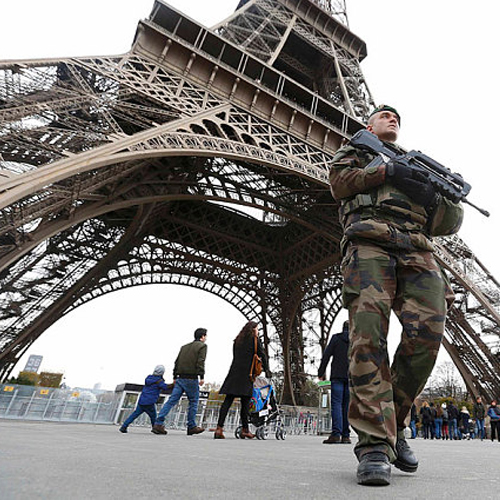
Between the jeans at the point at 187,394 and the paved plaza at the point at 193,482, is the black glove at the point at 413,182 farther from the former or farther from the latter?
the jeans at the point at 187,394

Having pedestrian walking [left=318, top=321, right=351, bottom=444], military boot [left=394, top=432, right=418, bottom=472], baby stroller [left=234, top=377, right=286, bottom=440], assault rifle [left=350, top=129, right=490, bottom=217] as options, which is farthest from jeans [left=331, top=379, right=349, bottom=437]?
assault rifle [left=350, top=129, right=490, bottom=217]

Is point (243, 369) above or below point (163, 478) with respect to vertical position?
above

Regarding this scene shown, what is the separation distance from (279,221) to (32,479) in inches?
916

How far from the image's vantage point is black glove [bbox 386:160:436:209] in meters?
2.11

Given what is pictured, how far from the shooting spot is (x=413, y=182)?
2146 mm

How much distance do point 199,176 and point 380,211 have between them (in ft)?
46.2

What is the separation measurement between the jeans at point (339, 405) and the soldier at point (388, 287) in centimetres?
360

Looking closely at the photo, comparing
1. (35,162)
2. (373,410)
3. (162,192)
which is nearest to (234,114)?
(162,192)

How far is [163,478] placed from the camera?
1469 mm

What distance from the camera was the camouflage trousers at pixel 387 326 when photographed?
1.79 metres

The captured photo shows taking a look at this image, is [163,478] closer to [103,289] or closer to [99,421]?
[99,421]

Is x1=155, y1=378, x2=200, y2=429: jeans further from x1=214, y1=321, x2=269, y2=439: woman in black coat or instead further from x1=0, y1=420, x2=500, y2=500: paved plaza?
x1=0, y1=420, x2=500, y2=500: paved plaza

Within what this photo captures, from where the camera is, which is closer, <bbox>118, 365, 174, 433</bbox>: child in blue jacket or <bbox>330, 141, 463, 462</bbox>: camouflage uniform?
<bbox>330, 141, 463, 462</bbox>: camouflage uniform

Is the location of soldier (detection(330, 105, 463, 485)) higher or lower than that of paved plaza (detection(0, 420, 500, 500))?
higher
